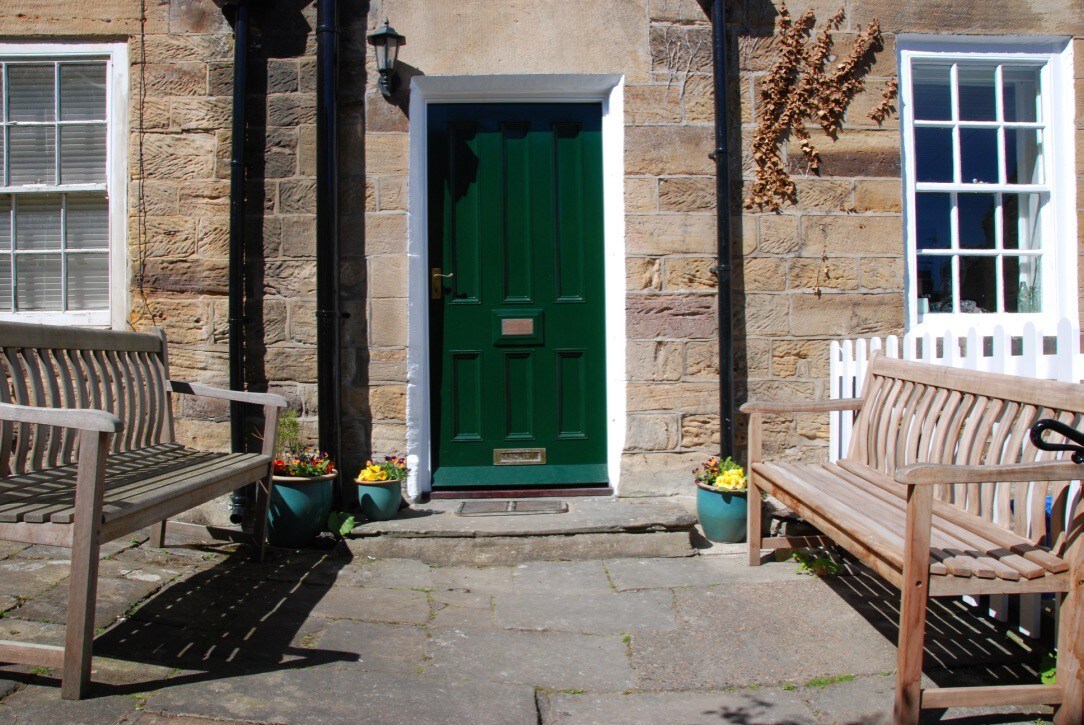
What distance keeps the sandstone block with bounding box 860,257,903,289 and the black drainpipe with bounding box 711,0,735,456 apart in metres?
0.90

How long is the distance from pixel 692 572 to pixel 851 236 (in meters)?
2.42

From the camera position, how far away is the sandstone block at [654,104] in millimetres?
5102

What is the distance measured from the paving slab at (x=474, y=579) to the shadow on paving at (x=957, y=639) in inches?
60.8

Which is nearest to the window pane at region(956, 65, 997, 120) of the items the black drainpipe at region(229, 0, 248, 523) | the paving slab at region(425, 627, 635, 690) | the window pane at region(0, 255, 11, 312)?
the paving slab at region(425, 627, 635, 690)

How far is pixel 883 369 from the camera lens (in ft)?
13.0

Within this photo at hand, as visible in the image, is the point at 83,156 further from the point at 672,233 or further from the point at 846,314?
the point at 846,314

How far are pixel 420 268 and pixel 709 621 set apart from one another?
2782 mm

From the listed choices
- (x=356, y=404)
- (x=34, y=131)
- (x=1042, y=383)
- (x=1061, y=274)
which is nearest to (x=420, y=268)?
(x=356, y=404)

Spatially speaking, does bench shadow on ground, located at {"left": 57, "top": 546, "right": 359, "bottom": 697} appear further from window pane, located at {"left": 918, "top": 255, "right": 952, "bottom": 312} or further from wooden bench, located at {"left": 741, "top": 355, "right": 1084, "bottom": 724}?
window pane, located at {"left": 918, "top": 255, "right": 952, "bottom": 312}

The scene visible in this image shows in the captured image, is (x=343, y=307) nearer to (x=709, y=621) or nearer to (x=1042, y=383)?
(x=709, y=621)

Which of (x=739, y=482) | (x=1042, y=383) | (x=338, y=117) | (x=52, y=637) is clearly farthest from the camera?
(x=338, y=117)

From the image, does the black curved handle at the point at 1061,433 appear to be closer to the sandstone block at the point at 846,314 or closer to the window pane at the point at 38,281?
the sandstone block at the point at 846,314

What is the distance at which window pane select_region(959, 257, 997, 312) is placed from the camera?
5.38 meters

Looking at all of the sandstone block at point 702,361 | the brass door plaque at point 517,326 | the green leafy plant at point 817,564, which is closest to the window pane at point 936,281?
the sandstone block at point 702,361
